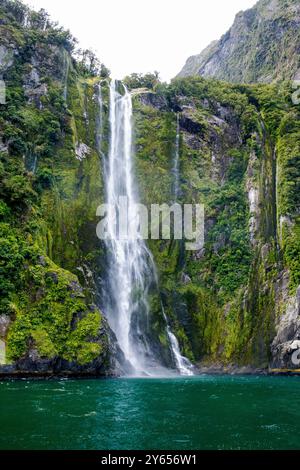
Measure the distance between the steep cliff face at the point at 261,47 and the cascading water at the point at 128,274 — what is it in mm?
38832

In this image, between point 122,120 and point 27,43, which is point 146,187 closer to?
point 122,120

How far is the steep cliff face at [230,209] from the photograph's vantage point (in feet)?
117

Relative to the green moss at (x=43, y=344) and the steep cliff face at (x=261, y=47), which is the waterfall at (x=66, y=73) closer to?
the green moss at (x=43, y=344)

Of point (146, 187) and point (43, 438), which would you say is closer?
point (43, 438)

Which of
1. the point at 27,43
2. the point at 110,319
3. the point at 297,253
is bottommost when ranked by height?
the point at 110,319

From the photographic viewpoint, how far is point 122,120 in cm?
4691

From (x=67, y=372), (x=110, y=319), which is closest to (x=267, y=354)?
(x=110, y=319)

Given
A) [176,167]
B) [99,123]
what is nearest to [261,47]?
[176,167]

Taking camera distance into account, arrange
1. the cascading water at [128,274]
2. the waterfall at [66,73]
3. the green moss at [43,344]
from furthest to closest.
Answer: the waterfall at [66,73] < the cascading water at [128,274] < the green moss at [43,344]

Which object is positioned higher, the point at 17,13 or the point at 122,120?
the point at 17,13

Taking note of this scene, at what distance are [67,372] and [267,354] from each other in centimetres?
1505

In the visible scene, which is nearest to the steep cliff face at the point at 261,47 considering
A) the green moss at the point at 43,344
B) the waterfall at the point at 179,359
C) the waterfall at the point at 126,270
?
the waterfall at the point at 126,270

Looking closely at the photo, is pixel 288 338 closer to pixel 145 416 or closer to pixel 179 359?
pixel 179 359

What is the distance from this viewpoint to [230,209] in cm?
4234
